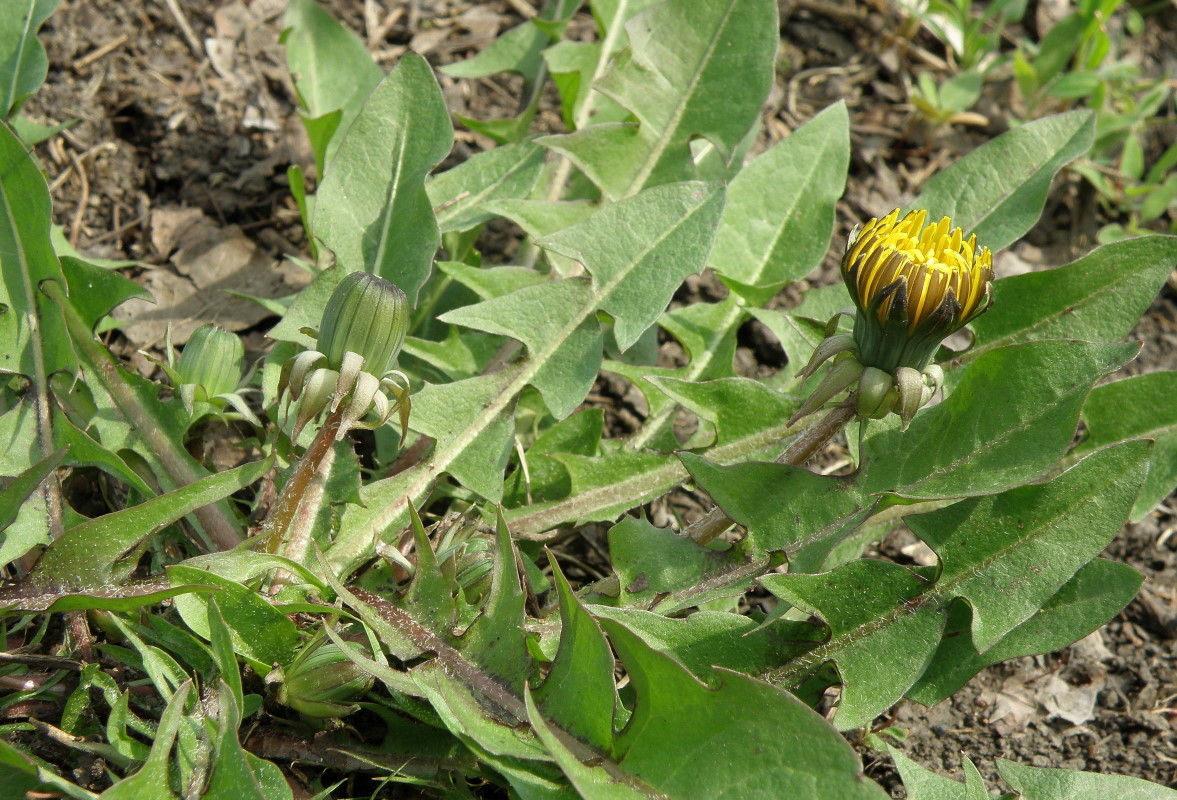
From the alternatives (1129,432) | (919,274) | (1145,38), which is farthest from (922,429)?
(1145,38)

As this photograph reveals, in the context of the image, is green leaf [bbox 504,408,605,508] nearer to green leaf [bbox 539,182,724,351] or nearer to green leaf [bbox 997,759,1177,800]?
green leaf [bbox 539,182,724,351]

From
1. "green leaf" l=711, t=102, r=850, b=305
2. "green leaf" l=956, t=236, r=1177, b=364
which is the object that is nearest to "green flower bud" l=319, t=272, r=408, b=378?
"green leaf" l=711, t=102, r=850, b=305

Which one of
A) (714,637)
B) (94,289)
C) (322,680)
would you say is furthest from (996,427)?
(94,289)

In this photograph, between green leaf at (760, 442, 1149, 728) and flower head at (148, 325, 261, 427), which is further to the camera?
flower head at (148, 325, 261, 427)

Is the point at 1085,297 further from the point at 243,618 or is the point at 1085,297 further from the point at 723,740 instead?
the point at 243,618

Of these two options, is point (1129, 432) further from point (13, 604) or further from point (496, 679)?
point (13, 604)
